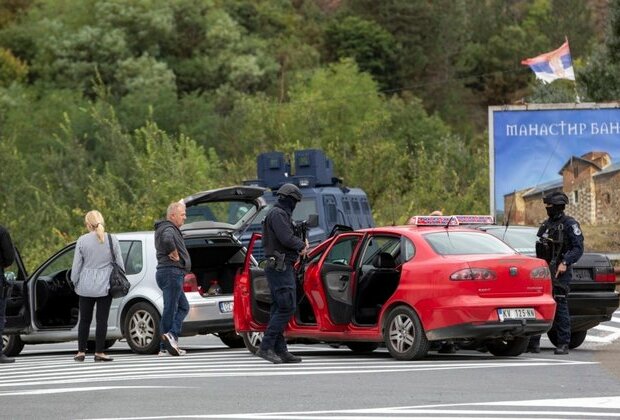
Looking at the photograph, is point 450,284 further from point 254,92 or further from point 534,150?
point 254,92

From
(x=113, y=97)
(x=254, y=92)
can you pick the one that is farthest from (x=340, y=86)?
(x=113, y=97)

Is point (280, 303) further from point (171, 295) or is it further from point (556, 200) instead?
point (556, 200)

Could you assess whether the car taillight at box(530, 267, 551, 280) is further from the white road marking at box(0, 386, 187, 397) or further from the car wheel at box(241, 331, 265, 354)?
the white road marking at box(0, 386, 187, 397)

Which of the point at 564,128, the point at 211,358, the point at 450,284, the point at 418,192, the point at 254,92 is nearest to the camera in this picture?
the point at 450,284

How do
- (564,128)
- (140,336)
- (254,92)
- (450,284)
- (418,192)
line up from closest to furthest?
(450,284) < (140,336) < (564,128) < (418,192) < (254,92)

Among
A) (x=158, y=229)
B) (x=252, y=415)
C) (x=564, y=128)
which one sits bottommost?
(x=252, y=415)

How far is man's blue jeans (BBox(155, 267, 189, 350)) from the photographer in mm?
18625

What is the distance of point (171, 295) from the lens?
61.1 ft

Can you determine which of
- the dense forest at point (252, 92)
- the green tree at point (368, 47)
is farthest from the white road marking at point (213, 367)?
the green tree at point (368, 47)

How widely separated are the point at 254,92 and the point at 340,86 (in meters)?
5.20

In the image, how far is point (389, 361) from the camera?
17.1m

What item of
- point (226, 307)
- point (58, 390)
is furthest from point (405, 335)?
point (58, 390)

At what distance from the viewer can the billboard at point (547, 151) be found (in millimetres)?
34969

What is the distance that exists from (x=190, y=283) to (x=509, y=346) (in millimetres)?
3974
